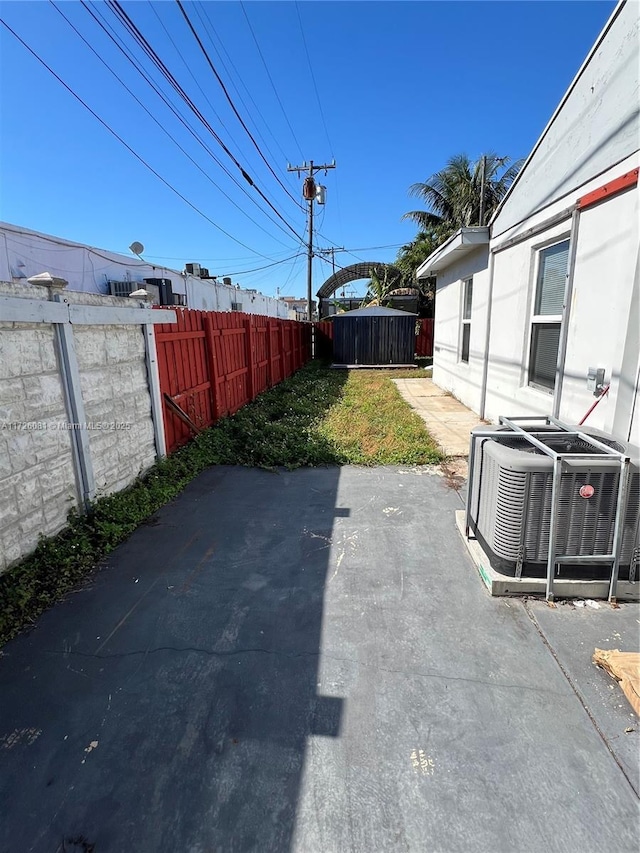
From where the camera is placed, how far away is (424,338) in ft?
61.5

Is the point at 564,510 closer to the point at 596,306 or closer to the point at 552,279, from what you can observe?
the point at 596,306

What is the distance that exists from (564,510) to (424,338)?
1741cm

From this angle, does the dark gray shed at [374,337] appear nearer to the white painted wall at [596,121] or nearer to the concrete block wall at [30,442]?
the white painted wall at [596,121]

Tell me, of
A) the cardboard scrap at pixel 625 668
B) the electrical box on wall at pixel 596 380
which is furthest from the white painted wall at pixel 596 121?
the cardboard scrap at pixel 625 668

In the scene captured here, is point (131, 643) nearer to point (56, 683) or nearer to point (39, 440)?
point (56, 683)

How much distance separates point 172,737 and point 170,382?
12.9 feet

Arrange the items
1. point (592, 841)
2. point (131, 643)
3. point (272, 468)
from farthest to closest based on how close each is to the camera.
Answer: point (272, 468) → point (131, 643) → point (592, 841)

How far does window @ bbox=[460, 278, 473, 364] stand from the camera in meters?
7.85

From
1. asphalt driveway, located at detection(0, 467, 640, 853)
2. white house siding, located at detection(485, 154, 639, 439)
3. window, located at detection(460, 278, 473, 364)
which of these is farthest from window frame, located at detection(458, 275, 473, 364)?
asphalt driveway, located at detection(0, 467, 640, 853)

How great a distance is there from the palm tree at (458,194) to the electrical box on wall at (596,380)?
1998 cm

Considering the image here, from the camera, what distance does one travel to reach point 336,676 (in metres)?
1.92

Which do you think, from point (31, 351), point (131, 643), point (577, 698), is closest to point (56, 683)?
point (131, 643)

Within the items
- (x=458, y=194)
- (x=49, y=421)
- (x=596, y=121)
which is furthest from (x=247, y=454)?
(x=458, y=194)

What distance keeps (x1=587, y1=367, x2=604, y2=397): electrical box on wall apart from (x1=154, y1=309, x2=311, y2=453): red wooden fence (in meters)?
4.28
